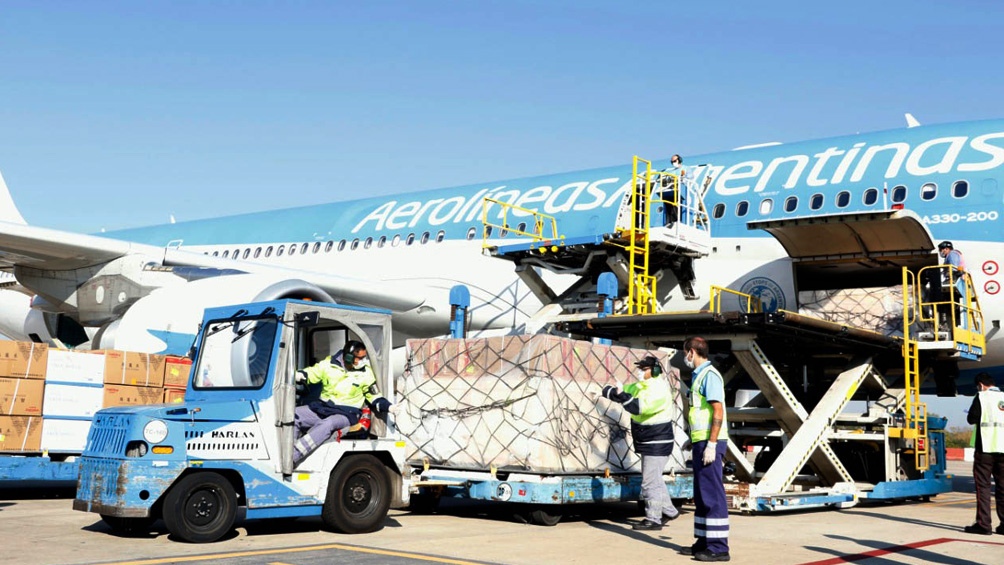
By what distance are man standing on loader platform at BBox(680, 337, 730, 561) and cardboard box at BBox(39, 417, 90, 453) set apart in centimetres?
669

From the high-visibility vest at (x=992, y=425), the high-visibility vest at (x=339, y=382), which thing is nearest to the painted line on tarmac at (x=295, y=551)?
the high-visibility vest at (x=339, y=382)

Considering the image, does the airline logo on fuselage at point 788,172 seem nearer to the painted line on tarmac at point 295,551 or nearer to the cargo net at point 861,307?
the cargo net at point 861,307

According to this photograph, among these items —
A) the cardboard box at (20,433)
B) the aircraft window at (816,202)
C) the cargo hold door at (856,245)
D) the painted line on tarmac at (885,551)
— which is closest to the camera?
the painted line on tarmac at (885,551)

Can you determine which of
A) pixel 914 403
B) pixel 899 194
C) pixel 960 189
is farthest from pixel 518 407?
pixel 960 189

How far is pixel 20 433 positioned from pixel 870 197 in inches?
400

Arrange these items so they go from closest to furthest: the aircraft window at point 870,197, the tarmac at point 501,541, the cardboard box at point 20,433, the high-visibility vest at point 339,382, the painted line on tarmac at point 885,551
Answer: the tarmac at point 501,541 → the painted line on tarmac at point 885,551 → the high-visibility vest at point 339,382 → the cardboard box at point 20,433 → the aircraft window at point 870,197

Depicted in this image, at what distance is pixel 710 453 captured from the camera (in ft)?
22.4

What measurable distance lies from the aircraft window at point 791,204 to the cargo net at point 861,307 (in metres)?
1.18

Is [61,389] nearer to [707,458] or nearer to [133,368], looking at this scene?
[133,368]

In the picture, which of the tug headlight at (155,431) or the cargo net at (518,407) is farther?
the cargo net at (518,407)

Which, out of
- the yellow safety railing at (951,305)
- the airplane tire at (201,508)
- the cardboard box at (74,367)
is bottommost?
the airplane tire at (201,508)

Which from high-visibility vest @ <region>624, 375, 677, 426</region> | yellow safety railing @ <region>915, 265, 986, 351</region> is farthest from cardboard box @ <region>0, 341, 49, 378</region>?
yellow safety railing @ <region>915, 265, 986, 351</region>

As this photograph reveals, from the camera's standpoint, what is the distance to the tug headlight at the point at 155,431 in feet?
22.4

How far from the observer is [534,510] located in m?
8.57
